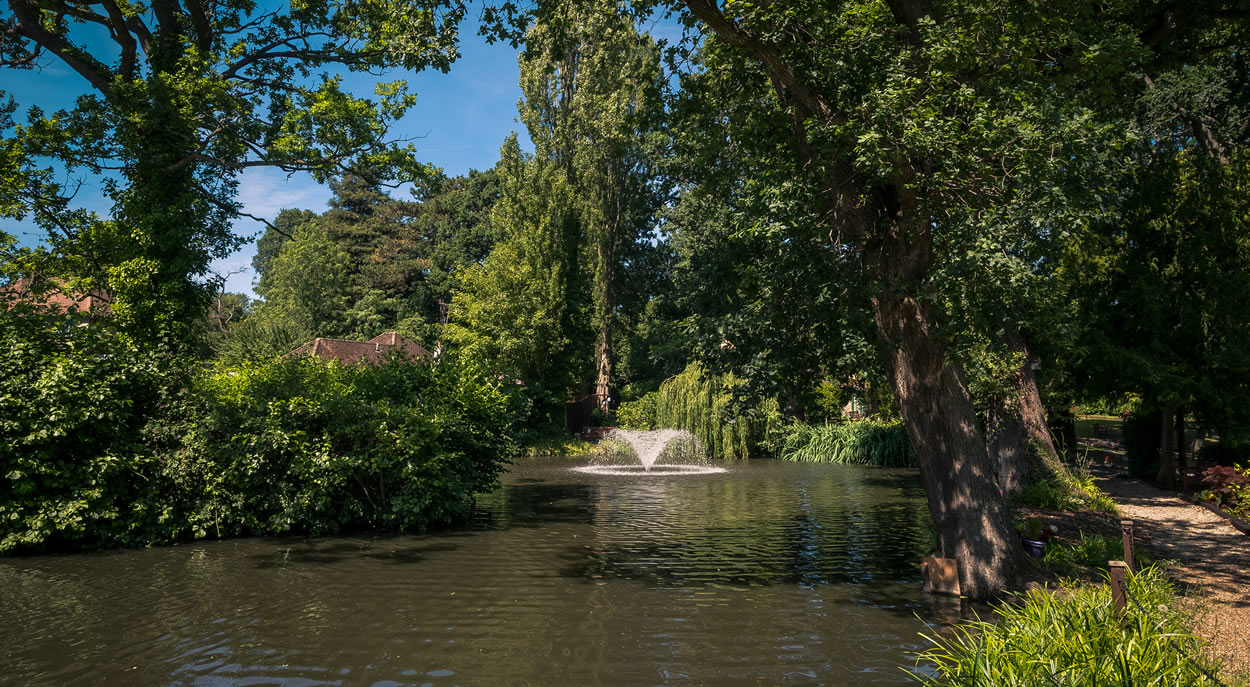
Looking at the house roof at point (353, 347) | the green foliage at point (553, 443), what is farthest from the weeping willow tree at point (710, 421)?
the house roof at point (353, 347)

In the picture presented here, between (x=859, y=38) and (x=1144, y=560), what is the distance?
737 cm

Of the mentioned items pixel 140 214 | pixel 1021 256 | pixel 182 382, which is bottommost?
pixel 182 382

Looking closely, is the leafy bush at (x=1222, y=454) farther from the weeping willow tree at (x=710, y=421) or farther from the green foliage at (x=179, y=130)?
the green foliage at (x=179, y=130)

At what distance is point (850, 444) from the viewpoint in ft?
96.0

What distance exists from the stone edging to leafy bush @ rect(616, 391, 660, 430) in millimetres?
19840

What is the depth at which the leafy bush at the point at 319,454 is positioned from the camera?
12695 mm

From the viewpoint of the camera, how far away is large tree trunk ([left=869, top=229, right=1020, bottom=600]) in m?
9.03

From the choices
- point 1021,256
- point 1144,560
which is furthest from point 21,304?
point 1144,560

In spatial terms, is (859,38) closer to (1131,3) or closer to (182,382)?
(1131,3)

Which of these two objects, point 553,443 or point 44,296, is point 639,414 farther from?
point 44,296

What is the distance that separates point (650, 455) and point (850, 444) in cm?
786

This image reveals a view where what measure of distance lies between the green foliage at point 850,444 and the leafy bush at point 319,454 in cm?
1853

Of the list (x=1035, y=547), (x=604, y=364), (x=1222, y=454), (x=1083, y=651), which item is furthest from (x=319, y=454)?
(x=604, y=364)

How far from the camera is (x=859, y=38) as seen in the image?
867 cm
